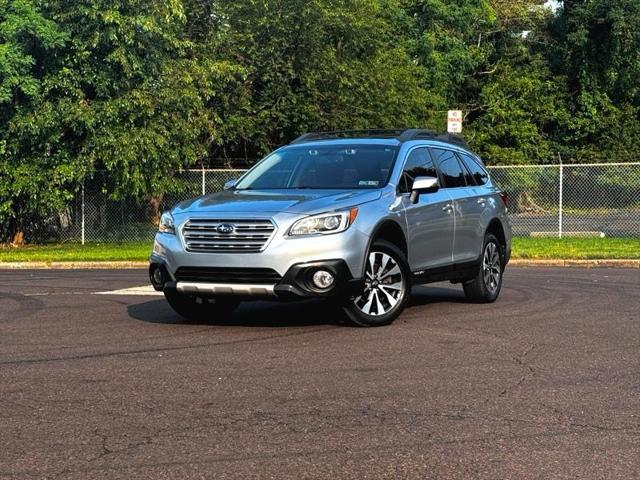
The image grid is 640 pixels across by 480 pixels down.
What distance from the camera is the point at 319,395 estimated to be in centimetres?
612

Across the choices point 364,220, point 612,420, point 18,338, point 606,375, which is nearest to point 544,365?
point 606,375

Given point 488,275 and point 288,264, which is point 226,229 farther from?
point 488,275

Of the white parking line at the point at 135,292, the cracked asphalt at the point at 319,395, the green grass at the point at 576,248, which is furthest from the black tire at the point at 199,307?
the green grass at the point at 576,248

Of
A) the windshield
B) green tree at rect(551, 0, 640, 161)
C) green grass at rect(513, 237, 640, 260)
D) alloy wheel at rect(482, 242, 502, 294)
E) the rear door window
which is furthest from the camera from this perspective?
green tree at rect(551, 0, 640, 161)

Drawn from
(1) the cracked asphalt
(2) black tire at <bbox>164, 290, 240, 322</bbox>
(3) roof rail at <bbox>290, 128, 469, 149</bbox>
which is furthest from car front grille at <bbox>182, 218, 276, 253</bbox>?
(3) roof rail at <bbox>290, 128, 469, 149</bbox>

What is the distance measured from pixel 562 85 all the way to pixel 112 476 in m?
41.2

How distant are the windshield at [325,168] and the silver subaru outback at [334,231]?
0.04 ft

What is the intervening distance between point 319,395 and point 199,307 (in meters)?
3.76

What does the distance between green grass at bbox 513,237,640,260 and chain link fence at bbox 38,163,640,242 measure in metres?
1.64

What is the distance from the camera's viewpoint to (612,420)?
5.50 meters

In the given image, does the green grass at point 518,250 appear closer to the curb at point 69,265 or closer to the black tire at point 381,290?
the curb at point 69,265

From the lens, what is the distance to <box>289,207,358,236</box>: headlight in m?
8.48

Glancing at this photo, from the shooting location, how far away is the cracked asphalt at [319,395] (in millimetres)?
4676

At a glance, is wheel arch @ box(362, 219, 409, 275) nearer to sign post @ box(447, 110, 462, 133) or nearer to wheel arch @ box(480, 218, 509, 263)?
wheel arch @ box(480, 218, 509, 263)
